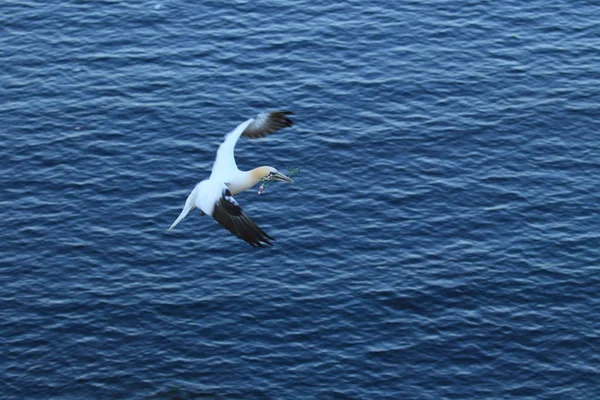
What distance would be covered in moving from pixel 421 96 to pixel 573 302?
25293mm

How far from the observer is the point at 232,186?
2000 inches

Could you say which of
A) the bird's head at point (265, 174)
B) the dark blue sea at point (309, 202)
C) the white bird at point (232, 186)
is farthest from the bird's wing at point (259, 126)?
the dark blue sea at point (309, 202)

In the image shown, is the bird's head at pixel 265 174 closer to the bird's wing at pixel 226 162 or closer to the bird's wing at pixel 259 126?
the bird's wing at pixel 226 162

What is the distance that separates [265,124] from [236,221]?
8.89 meters

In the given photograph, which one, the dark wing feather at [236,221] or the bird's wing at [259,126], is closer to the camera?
the dark wing feather at [236,221]

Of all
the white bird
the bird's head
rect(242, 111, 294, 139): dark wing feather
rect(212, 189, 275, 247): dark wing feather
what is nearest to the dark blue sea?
rect(242, 111, 294, 139): dark wing feather

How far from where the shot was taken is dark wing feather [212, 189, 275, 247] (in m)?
45.5

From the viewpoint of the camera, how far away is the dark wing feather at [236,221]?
149 feet

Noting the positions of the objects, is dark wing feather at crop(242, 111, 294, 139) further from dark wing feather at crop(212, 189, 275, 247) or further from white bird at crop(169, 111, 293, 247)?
dark wing feather at crop(212, 189, 275, 247)

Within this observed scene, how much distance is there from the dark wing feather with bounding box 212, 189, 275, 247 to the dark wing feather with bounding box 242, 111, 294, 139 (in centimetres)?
629

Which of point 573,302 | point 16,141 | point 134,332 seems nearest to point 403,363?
point 573,302

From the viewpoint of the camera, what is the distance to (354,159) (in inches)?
3492

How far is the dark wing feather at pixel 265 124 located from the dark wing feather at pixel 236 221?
629 centimetres

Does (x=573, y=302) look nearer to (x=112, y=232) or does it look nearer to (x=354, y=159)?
(x=354, y=159)
